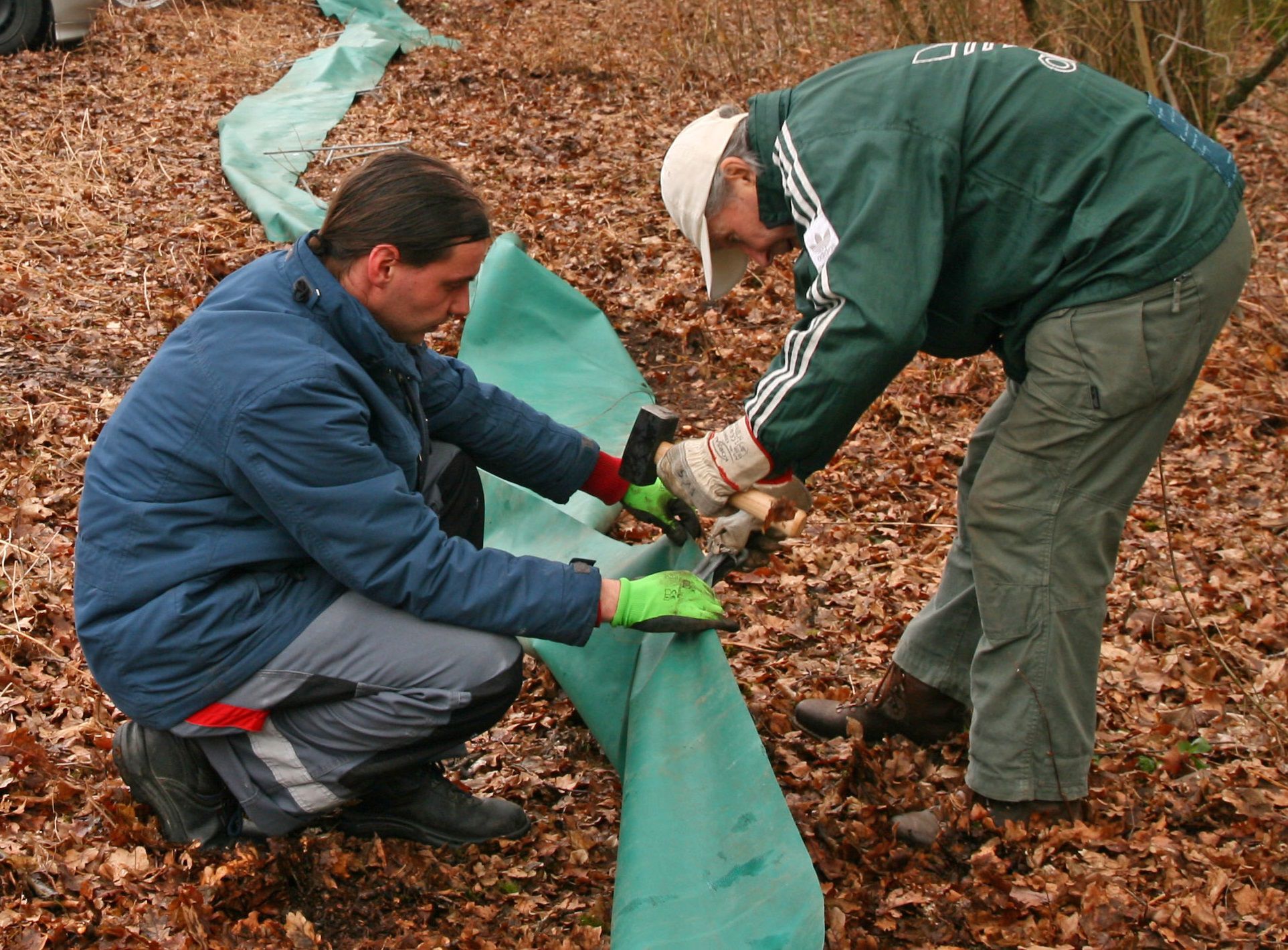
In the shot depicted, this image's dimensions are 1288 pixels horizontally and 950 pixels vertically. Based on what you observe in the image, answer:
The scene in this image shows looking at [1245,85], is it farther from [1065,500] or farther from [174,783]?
[174,783]

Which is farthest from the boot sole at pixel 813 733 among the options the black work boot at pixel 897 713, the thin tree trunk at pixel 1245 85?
the thin tree trunk at pixel 1245 85

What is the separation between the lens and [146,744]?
2752 mm

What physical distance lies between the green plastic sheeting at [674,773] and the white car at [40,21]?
9120mm

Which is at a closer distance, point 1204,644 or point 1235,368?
point 1204,644

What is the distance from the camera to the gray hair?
2619 mm

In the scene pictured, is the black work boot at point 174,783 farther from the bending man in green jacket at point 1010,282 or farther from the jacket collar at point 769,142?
the jacket collar at point 769,142

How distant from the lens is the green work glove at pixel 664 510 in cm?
327

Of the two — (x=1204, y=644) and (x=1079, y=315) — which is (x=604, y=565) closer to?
(x=1079, y=315)

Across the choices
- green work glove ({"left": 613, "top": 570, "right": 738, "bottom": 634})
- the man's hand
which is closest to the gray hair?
the man's hand

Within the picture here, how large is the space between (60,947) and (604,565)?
1689mm

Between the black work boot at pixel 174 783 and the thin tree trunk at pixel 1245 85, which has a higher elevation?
the thin tree trunk at pixel 1245 85

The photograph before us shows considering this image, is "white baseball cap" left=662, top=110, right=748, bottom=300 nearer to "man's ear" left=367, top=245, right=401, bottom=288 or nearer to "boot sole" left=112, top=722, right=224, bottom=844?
"man's ear" left=367, top=245, right=401, bottom=288

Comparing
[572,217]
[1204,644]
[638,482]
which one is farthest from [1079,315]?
[572,217]

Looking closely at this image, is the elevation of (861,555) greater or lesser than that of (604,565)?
lesser
